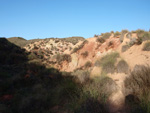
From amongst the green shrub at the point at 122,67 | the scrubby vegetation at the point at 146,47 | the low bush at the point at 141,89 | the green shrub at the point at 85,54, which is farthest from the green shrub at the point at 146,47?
the green shrub at the point at 85,54

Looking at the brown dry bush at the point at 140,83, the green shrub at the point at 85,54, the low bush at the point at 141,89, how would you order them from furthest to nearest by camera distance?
the green shrub at the point at 85,54 < the brown dry bush at the point at 140,83 < the low bush at the point at 141,89

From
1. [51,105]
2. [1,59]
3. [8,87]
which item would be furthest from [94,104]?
[1,59]

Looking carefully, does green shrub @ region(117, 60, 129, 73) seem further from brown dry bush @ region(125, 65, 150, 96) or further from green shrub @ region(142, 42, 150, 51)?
brown dry bush @ region(125, 65, 150, 96)

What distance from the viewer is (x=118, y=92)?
484cm

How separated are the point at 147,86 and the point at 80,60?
10621mm

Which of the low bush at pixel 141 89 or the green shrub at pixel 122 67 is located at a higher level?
the green shrub at pixel 122 67

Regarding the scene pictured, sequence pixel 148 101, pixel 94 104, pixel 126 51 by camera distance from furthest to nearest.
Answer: pixel 126 51 < pixel 94 104 < pixel 148 101

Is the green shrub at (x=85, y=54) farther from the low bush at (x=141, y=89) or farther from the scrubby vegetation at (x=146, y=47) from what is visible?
the low bush at (x=141, y=89)

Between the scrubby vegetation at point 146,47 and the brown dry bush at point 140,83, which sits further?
the scrubby vegetation at point 146,47

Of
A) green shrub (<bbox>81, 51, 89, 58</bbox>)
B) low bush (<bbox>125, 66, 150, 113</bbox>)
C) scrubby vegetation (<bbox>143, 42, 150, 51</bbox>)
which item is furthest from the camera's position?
green shrub (<bbox>81, 51, 89, 58</bbox>)

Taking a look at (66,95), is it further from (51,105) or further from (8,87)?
(8,87)

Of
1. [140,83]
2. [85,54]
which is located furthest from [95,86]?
[85,54]

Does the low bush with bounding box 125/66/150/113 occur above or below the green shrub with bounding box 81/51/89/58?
below

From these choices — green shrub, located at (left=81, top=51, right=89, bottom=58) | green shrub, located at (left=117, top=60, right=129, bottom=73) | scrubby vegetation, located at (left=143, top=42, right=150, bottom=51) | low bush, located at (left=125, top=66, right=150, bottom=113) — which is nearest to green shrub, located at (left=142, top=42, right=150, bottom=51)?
scrubby vegetation, located at (left=143, top=42, right=150, bottom=51)
